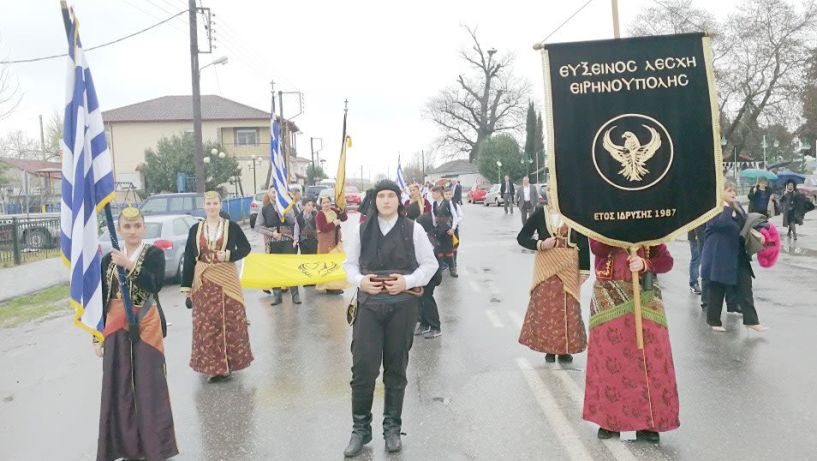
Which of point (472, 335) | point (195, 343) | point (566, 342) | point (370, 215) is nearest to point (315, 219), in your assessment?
point (472, 335)

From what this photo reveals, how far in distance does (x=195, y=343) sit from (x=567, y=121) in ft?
13.8

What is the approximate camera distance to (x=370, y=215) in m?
4.86

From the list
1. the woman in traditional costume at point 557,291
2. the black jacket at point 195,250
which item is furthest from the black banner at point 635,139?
the black jacket at point 195,250

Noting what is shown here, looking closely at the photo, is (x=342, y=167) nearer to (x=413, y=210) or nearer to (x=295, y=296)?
(x=413, y=210)

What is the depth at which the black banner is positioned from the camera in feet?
15.1

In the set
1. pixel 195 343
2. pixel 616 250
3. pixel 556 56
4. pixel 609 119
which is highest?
pixel 556 56

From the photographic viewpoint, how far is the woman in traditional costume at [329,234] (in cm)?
1211

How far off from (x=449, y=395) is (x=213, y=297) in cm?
248

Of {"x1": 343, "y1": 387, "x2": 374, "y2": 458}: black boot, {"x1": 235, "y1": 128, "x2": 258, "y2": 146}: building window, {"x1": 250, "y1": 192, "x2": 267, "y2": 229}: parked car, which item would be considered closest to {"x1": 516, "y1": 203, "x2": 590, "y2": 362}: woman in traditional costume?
{"x1": 343, "y1": 387, "x2": 374, "y2": 458}: black boot

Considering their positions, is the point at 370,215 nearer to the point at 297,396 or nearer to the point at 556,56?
the point at 556,56

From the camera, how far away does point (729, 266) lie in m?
8.18

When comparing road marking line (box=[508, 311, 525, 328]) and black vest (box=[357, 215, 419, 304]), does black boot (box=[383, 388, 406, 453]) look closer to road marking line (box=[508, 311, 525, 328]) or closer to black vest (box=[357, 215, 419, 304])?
black vest (box=[357, 215, 419, 304])

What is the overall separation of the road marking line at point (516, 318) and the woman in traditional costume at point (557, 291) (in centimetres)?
195

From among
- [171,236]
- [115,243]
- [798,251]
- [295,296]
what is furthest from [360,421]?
[798,251]
